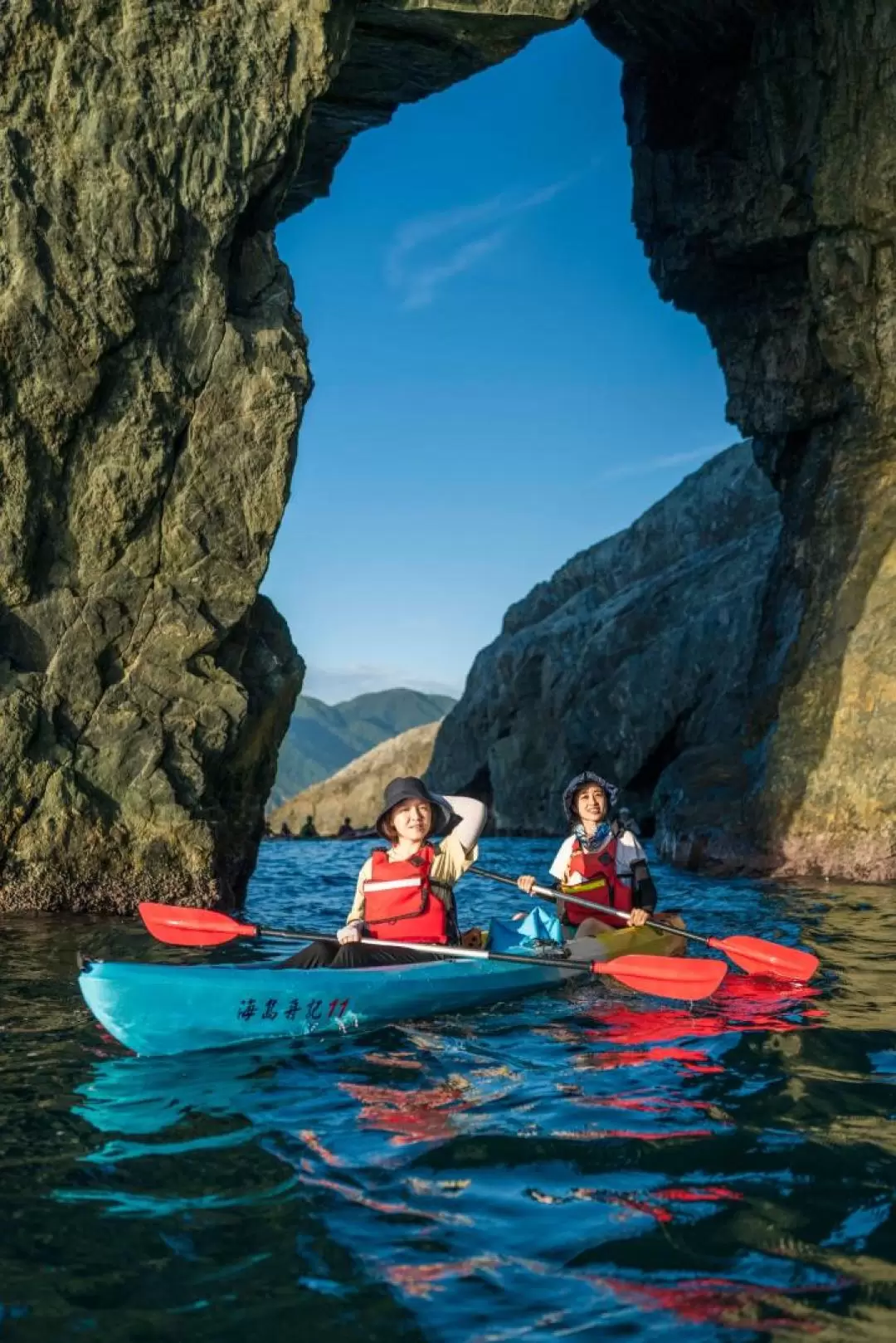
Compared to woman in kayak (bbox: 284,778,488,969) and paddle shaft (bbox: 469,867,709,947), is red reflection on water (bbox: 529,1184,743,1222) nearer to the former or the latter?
woman in kayak (bbox: 284,778,488,969)

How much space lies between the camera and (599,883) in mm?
10492

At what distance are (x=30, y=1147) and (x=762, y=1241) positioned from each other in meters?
2.95

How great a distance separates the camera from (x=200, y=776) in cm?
1382

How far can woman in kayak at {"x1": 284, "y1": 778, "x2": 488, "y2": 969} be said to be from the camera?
8055 mm

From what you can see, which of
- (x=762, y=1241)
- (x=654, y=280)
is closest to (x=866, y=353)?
(x=654, y=280)

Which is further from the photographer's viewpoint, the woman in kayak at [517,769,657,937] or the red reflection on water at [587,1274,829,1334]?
the woman in kayak at [517,769,657,937]

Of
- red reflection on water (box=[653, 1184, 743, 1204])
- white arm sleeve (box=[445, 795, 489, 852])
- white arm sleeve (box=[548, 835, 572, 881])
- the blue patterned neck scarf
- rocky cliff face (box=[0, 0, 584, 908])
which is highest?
rocky cliff face (box=[0, 0, 584, 908])

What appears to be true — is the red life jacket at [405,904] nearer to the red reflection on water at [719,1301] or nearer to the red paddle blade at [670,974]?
the red paddle blade at [670,974]

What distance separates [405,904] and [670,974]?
177cm

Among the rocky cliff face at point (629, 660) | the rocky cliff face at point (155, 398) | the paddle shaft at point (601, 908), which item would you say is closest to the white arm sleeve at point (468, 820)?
the paddle shaft at point (601, 908)

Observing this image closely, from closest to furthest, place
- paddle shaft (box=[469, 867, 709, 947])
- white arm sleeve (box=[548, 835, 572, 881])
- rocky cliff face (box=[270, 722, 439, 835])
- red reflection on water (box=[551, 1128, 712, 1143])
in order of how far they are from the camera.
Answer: red reflection on water (box=[551, 1128, 712, 1143]), paddle shaft (box=[469, 867, 709, 947]), white arm sleeve (box=[548, 835, 572, 881]), rocky cliff face (box=[270, 722, 439, 835])

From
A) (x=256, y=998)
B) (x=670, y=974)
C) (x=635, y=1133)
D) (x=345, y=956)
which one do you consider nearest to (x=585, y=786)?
(x=670, y=974)

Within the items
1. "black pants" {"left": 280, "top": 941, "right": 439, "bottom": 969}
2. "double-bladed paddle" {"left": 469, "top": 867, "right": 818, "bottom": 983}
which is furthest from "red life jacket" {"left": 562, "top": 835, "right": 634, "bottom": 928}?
"black pants" {"left": 280, "top": 941, "right": 439, "bottom": 969}

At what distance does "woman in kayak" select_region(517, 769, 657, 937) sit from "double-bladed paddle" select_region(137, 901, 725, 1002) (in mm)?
1705
